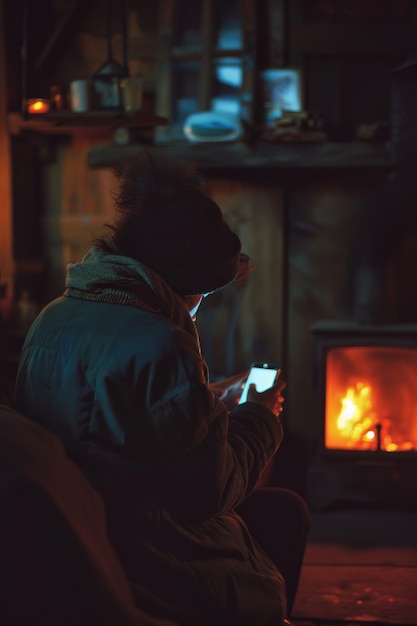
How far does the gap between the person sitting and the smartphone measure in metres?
0.14

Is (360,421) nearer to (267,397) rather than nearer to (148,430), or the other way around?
(267,397)

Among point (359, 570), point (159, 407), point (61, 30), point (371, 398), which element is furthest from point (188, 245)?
point (61, 30)

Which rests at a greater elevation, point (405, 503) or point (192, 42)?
point (192, 42)

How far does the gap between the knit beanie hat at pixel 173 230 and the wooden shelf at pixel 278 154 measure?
6.46 feet

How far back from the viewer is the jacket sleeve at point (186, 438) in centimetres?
139

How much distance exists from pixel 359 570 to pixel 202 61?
228cm

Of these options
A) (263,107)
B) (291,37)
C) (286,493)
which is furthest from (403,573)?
(291,37)

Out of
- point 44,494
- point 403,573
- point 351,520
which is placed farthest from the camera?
point 351,520

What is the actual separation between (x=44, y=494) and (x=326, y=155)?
2.84m

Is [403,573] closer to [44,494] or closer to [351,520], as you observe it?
[351,520]

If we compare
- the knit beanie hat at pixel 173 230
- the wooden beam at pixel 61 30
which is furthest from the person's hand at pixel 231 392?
the wooden beam at pixel 61 30

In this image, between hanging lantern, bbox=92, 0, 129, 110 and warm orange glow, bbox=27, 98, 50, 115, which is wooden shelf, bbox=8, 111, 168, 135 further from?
warm orange glow, bbox=27, 98, 50, 115

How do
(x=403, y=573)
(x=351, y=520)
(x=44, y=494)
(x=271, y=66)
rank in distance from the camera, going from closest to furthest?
(x=44, y=494), (x=403, y=573), (x=351, y=520), (x=271, y=66)

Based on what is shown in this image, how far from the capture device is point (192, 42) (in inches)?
151
